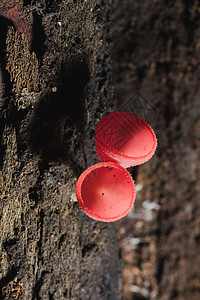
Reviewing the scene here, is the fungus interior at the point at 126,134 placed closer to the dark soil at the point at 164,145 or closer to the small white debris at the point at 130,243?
the dark soil at the point at 164,145

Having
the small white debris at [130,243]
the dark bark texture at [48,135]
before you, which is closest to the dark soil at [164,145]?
the small white debris at [130,243]

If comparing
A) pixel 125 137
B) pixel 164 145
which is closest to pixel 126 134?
pixel 125 137

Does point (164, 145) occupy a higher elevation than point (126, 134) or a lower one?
lower

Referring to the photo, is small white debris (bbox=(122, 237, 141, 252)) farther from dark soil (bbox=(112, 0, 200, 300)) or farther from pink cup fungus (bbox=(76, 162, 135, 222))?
pink cup fungus (bbox=(76, 162, 135, 222))

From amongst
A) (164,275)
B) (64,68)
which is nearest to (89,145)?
(64,68)

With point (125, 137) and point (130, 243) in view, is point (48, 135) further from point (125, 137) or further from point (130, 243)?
point (130, 243)

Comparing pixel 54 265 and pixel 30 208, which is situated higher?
pixel 30 208

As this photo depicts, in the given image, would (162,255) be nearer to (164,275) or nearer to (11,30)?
(164,275)
